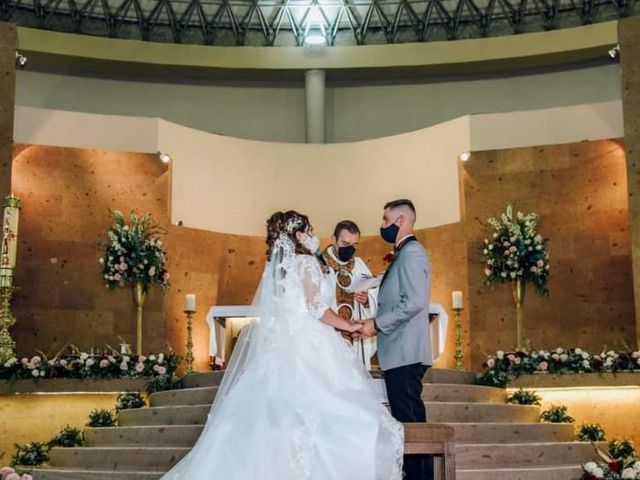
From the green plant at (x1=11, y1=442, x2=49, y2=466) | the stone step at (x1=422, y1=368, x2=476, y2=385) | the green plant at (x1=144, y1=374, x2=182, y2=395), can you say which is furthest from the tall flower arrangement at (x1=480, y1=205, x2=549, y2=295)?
the green plant at (x1=11, y1=442, x2=49, y2=466)

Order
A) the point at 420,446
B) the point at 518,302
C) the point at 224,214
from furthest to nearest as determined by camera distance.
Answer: the point at 224,214 < the point at 518,302 < the point at 420,446

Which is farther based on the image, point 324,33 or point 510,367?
point 324,33

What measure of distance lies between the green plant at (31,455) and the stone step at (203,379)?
1670 mm

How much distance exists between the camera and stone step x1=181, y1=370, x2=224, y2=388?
36.5ft

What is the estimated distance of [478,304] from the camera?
567 inches

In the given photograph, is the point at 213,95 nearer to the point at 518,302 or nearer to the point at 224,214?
the point at 224,214

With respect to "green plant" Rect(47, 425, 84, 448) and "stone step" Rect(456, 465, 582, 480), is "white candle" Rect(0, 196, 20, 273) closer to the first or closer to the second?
"green plant" Rect(47, 425, 84, 448)

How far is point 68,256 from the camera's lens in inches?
551

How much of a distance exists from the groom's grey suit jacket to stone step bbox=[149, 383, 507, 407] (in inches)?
140

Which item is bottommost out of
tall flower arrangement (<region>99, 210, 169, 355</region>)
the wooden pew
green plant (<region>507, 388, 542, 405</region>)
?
the wooden pew

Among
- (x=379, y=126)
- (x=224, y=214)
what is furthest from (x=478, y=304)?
(x=379, y=126)

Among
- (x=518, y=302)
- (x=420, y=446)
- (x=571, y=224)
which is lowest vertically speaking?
(x=420, y=446)

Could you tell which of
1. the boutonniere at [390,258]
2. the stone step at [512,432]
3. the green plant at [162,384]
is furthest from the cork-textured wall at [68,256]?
the stone step at [512,432]

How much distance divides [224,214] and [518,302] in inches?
179
